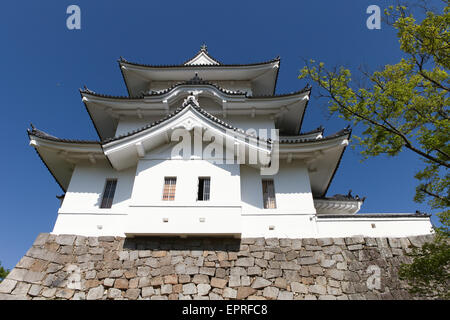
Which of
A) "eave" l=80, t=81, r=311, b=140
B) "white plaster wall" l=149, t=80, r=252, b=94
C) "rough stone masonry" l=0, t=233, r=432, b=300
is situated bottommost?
"rough stone masonry" l=0, t=233, r=432, b=300

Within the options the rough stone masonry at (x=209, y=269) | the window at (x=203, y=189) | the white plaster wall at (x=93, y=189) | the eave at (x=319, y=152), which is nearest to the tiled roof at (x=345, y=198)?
the eave at (x=319, y=152)

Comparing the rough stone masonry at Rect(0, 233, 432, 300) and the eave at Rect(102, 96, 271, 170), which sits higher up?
the eave at Rect(102, 96, 271, 170)

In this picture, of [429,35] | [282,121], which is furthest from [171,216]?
[429,35]

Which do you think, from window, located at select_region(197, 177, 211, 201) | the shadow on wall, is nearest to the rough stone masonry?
the shadow on wall

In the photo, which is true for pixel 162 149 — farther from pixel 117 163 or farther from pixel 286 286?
pixel 286 286

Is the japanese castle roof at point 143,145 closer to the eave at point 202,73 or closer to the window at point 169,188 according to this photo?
the window at point 169,188

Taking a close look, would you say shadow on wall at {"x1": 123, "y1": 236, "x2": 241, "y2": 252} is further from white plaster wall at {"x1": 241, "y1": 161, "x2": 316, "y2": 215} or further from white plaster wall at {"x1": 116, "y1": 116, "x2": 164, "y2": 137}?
white plaster wall at {"x1": 116, "y1": 116, "x2": 164, "y2": 137}

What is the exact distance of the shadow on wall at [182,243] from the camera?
778cm

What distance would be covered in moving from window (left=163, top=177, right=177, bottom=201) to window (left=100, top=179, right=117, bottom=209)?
2.08 metres

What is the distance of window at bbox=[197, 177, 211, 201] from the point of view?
27.4 ft

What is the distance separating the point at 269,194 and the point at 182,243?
10.8 ft

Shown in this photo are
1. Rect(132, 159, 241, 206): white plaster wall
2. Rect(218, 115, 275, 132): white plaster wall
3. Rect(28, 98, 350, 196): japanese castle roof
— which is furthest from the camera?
Rect(218, 115, 275, 132): white plaster wall

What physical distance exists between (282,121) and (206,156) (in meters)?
4.73
